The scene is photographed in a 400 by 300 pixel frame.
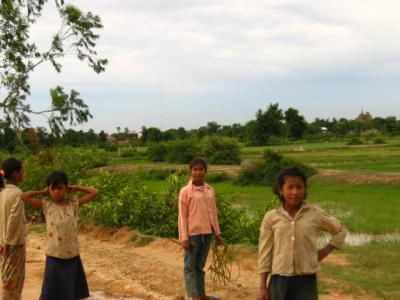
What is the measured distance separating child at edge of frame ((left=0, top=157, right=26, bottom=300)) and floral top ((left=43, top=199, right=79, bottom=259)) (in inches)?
Answer: 11.7

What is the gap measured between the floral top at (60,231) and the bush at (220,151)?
2854 centimetres

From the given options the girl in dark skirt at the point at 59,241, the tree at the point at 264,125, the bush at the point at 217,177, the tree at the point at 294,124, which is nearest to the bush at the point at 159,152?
the bush at the point at 217,177

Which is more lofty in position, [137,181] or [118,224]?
[137,181]

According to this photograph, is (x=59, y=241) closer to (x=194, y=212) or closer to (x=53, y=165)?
(x=194, y=212)

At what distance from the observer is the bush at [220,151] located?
3278 centimetres

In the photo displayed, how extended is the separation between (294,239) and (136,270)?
3650mm

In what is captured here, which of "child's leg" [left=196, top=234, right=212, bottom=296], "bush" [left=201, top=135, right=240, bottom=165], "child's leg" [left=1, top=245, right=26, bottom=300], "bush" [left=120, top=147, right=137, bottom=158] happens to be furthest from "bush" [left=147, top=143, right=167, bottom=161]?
"child's leg" [left=1, top=245, right=26, bottom=300]

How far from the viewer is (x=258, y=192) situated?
19.0 meters

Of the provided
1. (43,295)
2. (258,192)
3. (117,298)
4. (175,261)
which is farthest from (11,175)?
(258,192)

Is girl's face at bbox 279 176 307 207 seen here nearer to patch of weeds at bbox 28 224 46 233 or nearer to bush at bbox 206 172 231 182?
patch of weeds at bbox 28 224 46 233

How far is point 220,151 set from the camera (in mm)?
32719

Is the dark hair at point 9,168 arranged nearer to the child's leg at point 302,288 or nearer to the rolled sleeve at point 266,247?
the rolled sleeve at point 266,247

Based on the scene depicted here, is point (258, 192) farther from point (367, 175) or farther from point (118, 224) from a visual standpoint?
point (118, 224)

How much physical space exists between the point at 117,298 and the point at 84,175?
6576 millimetres
